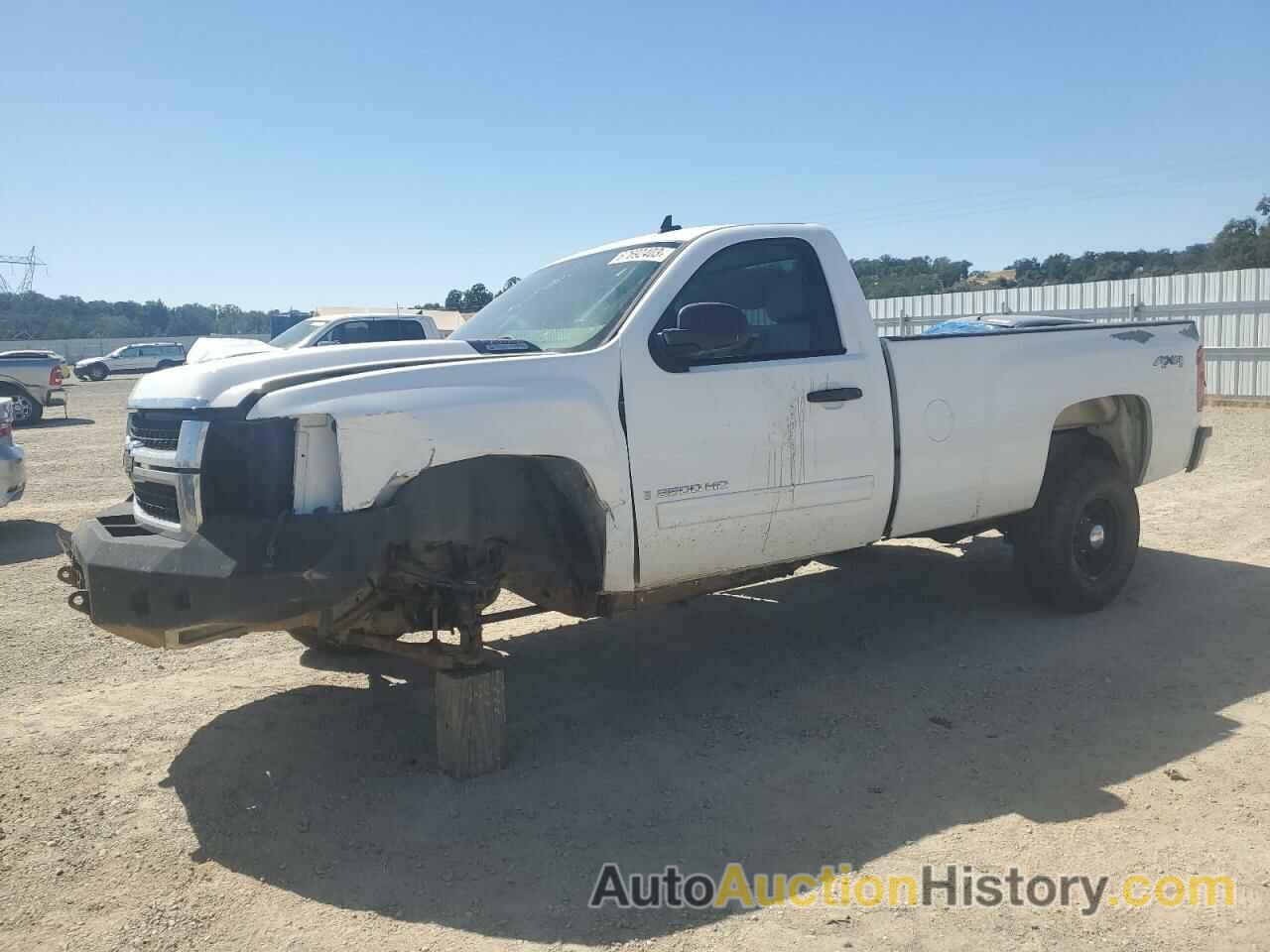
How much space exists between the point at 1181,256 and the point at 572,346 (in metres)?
51.9

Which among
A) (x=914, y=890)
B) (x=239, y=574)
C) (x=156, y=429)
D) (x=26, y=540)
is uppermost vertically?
(x=156, y=429)

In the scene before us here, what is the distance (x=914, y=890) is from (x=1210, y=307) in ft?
63.5

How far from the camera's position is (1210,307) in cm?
1952

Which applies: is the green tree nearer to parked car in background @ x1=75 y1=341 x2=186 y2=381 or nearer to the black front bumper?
the black front bumper

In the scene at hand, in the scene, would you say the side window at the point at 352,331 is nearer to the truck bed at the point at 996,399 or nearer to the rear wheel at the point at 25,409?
the rear wheel at the point at 25,409

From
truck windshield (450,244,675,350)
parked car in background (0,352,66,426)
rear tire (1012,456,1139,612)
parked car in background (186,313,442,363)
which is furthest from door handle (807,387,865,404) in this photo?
parked car in background (0,352,66,426)

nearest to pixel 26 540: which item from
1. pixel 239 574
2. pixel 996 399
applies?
pixel 239 574

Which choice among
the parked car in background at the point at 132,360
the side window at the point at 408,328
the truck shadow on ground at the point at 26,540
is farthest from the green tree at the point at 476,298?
the parked car in background at the point at 132,360

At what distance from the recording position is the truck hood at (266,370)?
3814 mm

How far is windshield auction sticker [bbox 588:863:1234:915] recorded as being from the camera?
3.28 metres

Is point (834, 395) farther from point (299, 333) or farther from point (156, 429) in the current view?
point (299, 333)

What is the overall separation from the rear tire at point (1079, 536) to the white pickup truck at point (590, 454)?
2 centimetres

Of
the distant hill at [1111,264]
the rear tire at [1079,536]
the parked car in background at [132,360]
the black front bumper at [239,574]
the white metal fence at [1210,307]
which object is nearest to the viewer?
the black front bumper at [239,574]

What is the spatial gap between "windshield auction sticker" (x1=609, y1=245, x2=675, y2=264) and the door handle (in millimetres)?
926
